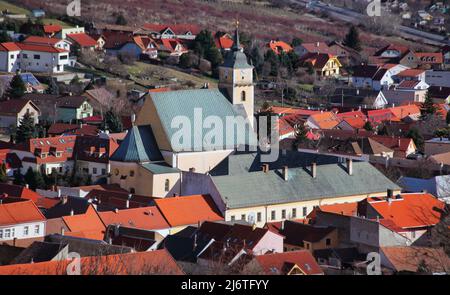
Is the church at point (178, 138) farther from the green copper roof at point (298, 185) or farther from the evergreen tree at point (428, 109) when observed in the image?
the evergreen tree at point (428, 109)

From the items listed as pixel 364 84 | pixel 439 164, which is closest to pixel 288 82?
pixel 364 84

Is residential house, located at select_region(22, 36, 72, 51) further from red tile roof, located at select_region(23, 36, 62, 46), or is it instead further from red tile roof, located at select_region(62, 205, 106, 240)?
red tile roof, located at select_region(62, 205, 106, 240)

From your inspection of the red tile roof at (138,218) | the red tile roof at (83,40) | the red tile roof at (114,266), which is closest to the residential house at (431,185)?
the red tile roof at (138,218)

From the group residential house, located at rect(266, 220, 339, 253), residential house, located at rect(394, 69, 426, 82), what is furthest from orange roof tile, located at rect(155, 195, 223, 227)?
residential house, located at rect(394, 69, 426, 82)

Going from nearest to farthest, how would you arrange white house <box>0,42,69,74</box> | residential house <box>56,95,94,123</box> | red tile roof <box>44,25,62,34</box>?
1. residential house <box>56,95,94,123</box>
2. white house <box>0,42,69,74</box>
3. red tile roof <box>44,25,62,34</box>
